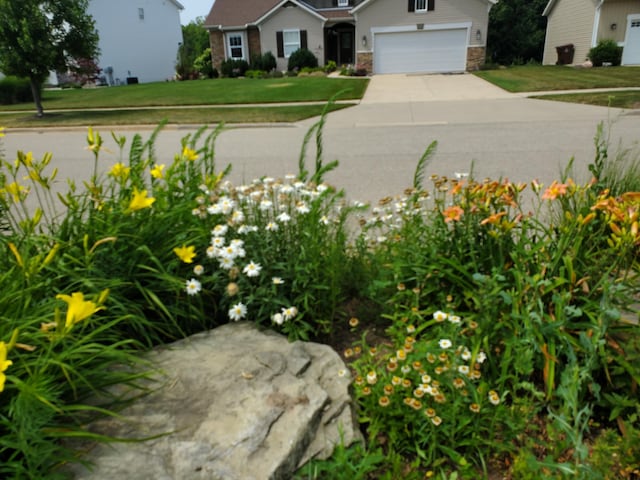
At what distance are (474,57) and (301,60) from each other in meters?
10.6

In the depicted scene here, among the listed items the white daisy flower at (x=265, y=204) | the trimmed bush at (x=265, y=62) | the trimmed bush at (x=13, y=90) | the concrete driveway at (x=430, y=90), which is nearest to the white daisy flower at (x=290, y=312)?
the white daisy flower at (x=265, y=204)

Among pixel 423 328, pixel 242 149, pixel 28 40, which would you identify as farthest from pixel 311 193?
pixel 28 40

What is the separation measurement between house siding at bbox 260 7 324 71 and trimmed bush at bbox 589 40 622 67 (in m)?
16.3

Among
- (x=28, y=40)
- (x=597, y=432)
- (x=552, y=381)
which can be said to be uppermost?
(x=28, y=40)

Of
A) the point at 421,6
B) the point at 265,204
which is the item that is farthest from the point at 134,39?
the point at 265,204

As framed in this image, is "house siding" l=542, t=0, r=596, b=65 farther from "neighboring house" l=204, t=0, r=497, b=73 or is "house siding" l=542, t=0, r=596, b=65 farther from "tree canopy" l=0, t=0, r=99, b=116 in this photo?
"tree canopy" l=0, t=0, r=99, b=116

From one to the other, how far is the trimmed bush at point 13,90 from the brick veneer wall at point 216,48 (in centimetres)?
1268

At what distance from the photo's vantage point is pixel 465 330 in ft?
8.55

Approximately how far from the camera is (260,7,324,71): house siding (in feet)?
112

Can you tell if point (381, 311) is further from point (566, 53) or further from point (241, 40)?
point (241, 40)

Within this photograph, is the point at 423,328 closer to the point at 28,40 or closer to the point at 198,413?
the point at 198,413

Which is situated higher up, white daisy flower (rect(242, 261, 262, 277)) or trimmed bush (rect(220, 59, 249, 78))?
trimmed bush (rect(220, 59, 249, 78))

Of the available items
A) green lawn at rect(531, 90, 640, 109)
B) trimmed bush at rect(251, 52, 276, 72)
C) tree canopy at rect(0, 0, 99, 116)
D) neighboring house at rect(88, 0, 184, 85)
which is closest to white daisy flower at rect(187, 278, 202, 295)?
green lawn at rect(531, 90, 640, 109)

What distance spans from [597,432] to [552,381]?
33 centimetres
